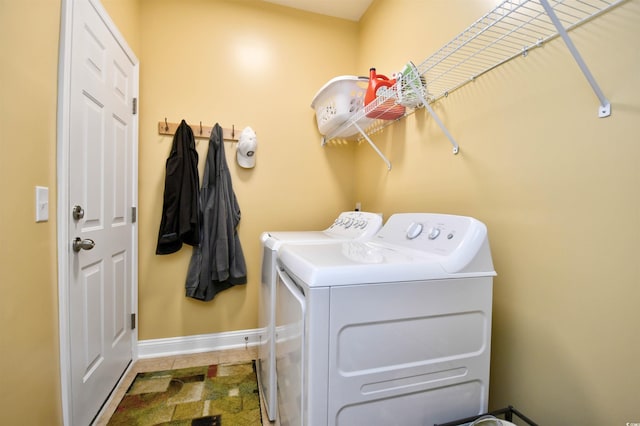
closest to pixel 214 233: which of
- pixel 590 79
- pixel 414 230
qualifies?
pixel 414 230

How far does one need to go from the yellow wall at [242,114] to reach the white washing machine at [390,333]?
4.11 ft

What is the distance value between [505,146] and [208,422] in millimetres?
1855

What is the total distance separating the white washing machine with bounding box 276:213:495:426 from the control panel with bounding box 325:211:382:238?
519mm

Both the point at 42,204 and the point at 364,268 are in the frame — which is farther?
the point at 42,204

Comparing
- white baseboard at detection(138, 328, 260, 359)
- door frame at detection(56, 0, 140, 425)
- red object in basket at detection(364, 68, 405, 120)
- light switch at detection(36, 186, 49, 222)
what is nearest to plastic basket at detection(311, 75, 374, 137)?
red object in basket at detection(364, 68, 405, 120)

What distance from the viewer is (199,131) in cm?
202

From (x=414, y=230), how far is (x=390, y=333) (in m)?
0.49

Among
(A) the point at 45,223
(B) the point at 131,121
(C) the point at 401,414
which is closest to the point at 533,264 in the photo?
(C) the point at 401,414

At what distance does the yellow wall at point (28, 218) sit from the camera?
2.75 ft

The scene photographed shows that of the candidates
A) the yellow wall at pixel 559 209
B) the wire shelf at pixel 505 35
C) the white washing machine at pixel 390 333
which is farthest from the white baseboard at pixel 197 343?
the wire shelf at pixel 505 35

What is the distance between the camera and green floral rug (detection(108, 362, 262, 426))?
1.40 m

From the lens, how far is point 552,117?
2.96ft

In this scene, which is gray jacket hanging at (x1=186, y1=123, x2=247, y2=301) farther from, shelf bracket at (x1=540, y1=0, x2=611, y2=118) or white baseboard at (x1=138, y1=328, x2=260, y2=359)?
shelf bracket at (x1=540, y1=0, x2=611, y2=118)

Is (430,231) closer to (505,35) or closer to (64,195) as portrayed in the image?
(505,35)
